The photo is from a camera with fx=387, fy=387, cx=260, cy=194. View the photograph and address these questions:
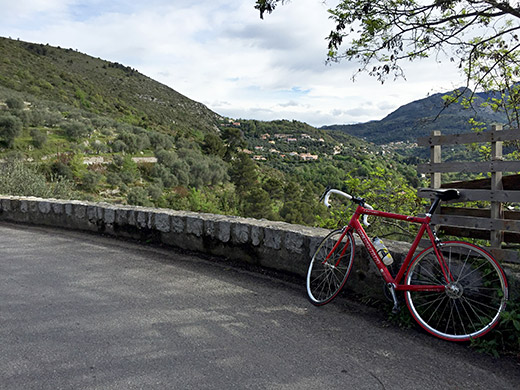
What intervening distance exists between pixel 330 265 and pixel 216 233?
5.74 ft

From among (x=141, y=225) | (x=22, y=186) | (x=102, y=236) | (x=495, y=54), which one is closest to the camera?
(x=141, y=225)

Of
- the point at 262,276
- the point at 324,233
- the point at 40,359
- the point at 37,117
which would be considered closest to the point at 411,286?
the point at 324,233

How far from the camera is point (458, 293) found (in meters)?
2.95

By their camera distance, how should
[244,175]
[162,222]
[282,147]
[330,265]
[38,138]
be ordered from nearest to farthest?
[330,265] → [162,222] → [38,138] → [244,175] → [282,147]

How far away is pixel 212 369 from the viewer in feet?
8.16

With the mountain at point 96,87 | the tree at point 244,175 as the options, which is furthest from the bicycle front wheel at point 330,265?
the mountain at point 96,87

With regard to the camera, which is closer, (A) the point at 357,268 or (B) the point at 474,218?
(B) the point at 474,218

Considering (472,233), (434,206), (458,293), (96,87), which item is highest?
(96,87)

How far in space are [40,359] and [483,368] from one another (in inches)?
116

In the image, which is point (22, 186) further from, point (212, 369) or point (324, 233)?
point (212, 369)

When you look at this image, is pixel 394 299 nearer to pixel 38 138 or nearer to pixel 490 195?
pixel 490 195

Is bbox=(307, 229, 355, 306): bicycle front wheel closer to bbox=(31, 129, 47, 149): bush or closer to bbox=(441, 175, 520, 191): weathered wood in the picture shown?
bbox=(441, 175, 520, 191): weathered wood

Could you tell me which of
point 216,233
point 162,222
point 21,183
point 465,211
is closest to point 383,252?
point 465,211

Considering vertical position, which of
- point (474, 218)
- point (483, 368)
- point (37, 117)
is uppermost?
point (37, 117)
